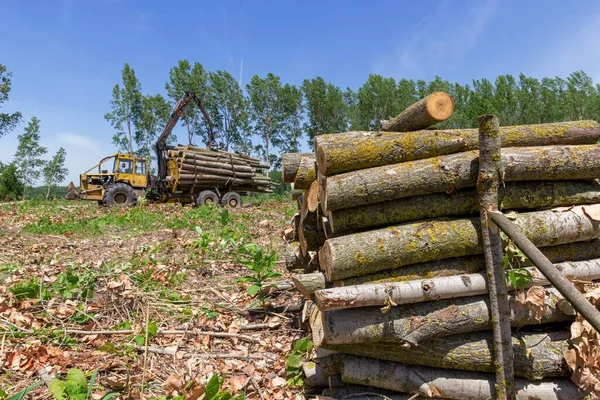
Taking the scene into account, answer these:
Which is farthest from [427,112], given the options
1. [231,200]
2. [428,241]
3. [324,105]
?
[324,105]

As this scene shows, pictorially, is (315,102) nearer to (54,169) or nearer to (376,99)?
(376,99)

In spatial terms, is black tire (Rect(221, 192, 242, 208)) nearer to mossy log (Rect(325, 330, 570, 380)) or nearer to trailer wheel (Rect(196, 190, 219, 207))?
trailer wheel (Rect(196, 190, 219, 207))

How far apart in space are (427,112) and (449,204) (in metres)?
0.76

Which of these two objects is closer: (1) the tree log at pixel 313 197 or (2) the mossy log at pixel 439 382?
(2) the mossy log at pixel 439 382

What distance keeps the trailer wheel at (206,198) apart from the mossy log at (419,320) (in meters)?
14.3

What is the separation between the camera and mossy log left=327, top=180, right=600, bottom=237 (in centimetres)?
290

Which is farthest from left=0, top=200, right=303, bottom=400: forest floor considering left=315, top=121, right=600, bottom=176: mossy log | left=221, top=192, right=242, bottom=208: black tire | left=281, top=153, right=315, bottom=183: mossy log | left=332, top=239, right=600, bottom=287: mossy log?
left=221, top=192, right=242, bottom=208: black tire

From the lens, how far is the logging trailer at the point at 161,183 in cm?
1636

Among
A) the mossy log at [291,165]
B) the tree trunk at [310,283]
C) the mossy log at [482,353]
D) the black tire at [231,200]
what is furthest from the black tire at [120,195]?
the mossy log at [482,353]

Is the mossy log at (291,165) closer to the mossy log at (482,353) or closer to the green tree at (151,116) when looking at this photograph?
the mossy log at (482,353)

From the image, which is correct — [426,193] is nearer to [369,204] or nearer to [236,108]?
[369,204]

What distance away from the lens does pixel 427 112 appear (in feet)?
10.3

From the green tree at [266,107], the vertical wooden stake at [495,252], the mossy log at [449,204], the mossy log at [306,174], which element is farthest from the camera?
the green tree at [266,107]

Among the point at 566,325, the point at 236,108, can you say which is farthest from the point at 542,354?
the point at 236,108
